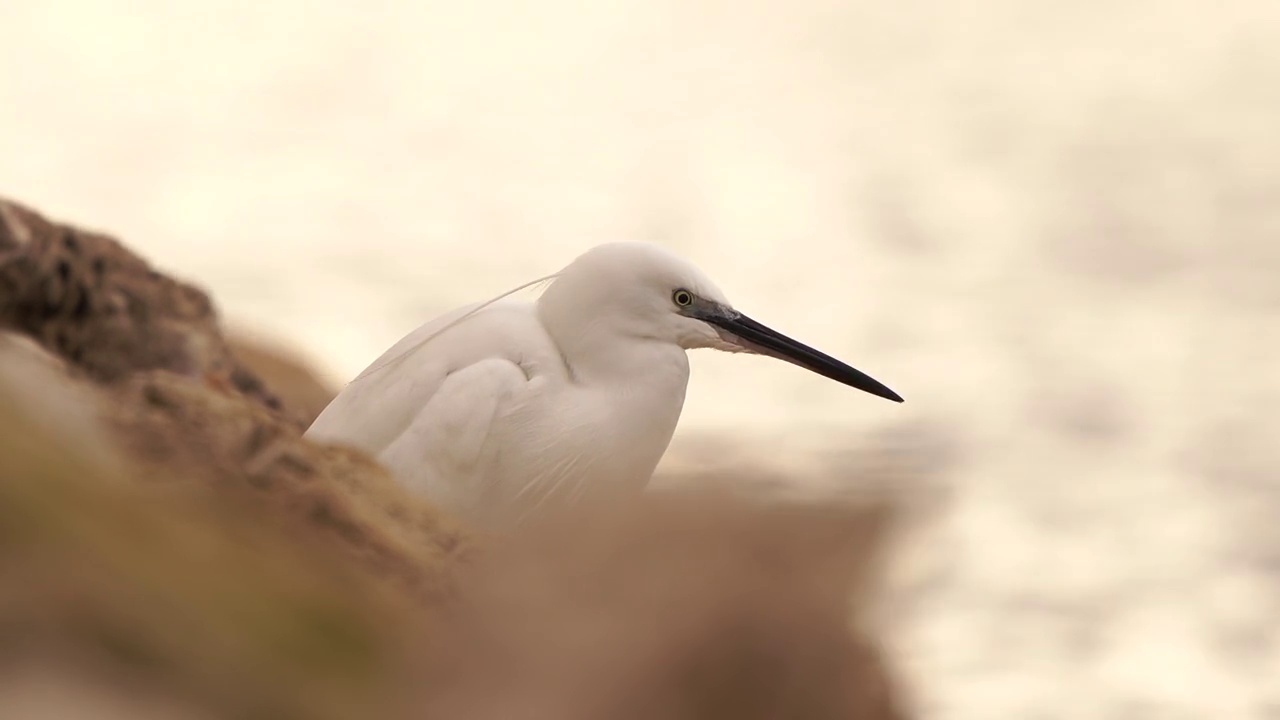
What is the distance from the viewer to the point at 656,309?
16.9ft

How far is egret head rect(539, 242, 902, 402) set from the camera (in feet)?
16.5

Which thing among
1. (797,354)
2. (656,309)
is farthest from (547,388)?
(797,354)

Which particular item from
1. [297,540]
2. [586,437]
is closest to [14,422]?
[297,540]

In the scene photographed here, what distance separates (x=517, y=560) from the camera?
114cm

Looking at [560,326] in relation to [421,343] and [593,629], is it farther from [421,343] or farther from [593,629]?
[593,629]

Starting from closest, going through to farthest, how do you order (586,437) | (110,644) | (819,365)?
(110,644) → (586,437) → (819,365)

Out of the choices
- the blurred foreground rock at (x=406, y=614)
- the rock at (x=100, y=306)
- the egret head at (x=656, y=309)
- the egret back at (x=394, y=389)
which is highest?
the egret head at (x=656, y=309)

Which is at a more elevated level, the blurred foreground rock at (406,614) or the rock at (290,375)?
the rock at (290,375)

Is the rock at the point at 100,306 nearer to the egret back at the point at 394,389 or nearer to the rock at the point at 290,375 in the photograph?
the egret back at the point at 394,389

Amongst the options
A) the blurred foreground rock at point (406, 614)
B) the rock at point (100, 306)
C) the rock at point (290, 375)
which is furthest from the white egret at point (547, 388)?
the blurred foreground rock at point (406, 614)

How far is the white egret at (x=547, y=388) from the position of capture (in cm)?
481

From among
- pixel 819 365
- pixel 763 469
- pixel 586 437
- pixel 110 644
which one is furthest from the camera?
pixel 819 365

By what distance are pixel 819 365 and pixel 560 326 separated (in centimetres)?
94

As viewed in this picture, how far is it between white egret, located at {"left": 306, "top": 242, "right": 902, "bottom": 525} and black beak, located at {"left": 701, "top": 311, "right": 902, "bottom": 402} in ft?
0.04
